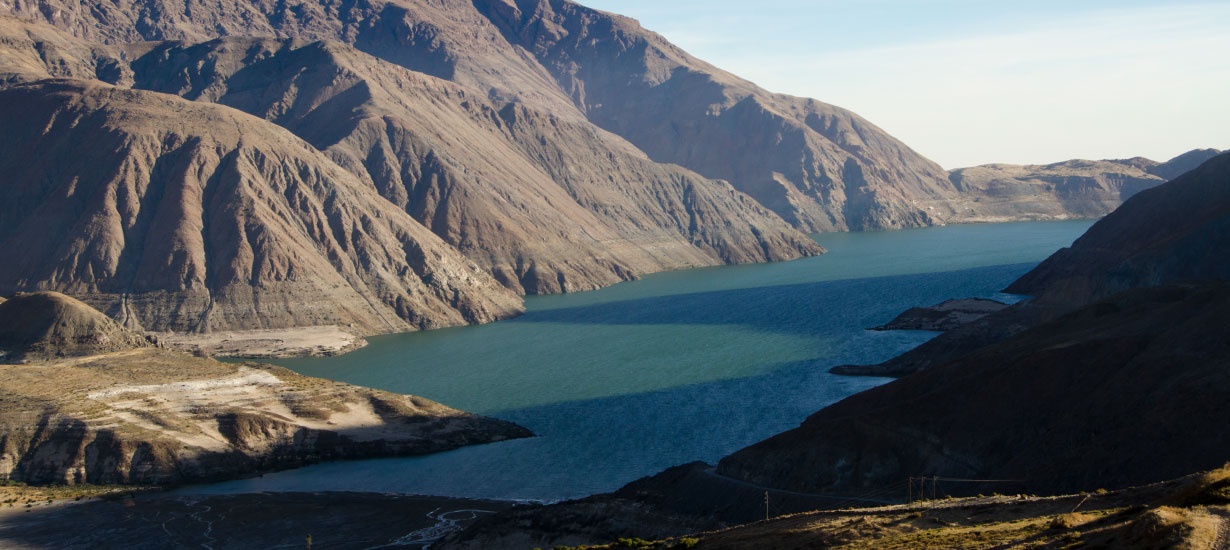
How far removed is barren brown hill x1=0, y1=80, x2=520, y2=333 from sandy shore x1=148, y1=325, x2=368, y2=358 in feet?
9.53

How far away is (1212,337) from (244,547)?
63.4 m

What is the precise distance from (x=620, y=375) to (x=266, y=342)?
178 ft

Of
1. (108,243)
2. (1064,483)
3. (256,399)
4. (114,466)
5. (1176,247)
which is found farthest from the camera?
(108,243)

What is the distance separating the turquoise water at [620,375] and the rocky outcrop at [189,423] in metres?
2.98

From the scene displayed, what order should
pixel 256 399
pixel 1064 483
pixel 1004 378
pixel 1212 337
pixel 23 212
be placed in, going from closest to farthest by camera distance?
pixel 1064 483
pixel 1212 337
pixel 1004 378
pixel 256 399
pixel 23 212

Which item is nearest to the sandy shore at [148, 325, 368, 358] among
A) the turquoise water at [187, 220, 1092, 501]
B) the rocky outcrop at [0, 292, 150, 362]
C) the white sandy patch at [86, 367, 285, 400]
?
the turquoise water at [187, 220, 1092, 501]

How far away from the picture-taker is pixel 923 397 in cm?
7238

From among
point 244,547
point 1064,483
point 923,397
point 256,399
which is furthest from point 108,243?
point 1064,483

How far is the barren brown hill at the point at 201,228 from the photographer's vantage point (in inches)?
6117

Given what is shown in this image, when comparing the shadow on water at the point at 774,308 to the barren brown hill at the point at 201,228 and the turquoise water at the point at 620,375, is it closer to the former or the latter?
the turquoise water at the point at 620,375

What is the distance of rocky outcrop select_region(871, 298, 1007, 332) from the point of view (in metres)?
147

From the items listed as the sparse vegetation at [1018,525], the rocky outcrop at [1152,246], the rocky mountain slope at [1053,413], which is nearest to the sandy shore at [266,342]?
the rocky mountain slope at [1053,413]

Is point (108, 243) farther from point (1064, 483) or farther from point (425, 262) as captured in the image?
point (1064, 483)

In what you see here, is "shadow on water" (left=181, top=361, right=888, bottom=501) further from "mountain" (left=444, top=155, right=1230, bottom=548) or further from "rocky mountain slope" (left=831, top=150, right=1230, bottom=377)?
"rocky mountain slope" (left=831, top=150, right=1230, bottom=377)
